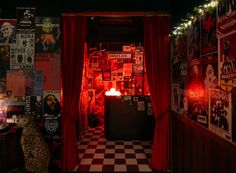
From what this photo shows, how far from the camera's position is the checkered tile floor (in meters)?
3.99

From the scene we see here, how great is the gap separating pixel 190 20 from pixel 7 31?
2928mm

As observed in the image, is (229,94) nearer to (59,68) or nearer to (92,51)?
(59,68)

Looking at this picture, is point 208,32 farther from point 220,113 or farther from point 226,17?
point 220,113

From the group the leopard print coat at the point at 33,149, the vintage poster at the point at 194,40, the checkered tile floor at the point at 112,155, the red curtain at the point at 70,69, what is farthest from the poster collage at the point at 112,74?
the vintage poster at the point at 194,40

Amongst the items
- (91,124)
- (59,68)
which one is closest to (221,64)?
(59,68)

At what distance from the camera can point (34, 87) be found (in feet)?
11.9

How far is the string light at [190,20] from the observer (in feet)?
7.44

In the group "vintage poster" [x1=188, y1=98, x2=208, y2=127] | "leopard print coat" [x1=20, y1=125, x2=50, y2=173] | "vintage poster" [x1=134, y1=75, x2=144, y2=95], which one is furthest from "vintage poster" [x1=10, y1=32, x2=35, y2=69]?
"vintage poster" [x1=134, y1=75, x2=144, y2=95]

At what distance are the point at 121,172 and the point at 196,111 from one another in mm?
1859

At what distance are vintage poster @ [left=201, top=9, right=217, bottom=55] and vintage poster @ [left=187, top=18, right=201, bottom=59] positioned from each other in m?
0.12

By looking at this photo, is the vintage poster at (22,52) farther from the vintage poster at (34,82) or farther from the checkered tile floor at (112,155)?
the checkered tile floor at (112,155)

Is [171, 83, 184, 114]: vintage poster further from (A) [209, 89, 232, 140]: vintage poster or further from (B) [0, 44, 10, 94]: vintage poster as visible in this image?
(B) [0, 44, 10, 94]: vintage poster

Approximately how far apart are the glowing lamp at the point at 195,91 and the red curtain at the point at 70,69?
6.24ft

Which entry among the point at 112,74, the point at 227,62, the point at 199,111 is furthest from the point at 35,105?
the point at 112,74
